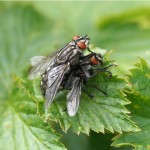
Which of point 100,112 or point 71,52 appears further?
point 71,52

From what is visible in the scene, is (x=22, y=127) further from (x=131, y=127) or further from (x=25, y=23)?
(x=25, y=23)

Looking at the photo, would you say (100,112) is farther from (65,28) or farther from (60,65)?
(65,28)

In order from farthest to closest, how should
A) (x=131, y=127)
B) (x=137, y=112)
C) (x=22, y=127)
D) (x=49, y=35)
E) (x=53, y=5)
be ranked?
(x=53, y=5)
(x=49, y=35)
(x=22, y=127)
(x=137, y=112)
(x=131, y=127)

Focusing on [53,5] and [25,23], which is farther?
[53,5]

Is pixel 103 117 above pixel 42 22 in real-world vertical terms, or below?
below

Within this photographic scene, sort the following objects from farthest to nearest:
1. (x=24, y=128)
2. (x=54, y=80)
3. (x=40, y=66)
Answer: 1. (x=40, y=66)
2. (x=24, y=128)
3. (x=54, y=80)

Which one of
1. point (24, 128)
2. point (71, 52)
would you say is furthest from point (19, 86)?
point (71, 52)

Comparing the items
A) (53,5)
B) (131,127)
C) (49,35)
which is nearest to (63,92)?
(131,127)

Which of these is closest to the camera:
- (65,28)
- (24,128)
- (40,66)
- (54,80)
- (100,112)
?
(100,112)
